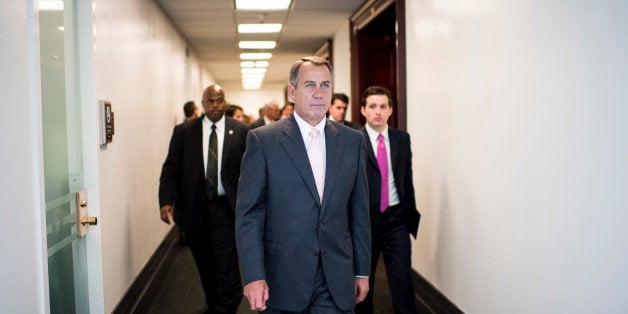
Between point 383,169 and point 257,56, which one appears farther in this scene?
point 257,56

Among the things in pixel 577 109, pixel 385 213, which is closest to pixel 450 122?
pixel 385 213

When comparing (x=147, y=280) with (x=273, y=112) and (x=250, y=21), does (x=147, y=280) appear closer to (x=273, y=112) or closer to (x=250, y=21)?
(x=273, y=112)

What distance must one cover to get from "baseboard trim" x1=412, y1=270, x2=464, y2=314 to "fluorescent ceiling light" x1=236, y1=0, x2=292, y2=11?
3.38 metres

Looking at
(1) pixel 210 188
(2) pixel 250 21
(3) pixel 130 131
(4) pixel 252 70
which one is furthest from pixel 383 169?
(4) pixel 252 70

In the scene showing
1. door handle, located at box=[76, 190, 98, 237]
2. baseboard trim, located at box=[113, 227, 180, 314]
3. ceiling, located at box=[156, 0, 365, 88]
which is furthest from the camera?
ceiling, located at box=[156, 0, 365, 88]

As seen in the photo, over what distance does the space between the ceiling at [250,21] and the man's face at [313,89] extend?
4.40 m

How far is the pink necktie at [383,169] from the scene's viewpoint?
3.37 metres

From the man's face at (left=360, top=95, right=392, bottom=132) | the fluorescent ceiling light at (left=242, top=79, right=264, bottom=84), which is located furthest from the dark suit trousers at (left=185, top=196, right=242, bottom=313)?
the fluorescent ceiling light at (left=242, top=79, right=264, bottom=84)

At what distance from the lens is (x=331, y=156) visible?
2100 mm

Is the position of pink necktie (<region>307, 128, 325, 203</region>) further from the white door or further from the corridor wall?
the white door

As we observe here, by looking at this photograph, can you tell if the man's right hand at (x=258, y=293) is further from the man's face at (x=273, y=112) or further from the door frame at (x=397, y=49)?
the man's face at (x=273, y=112)

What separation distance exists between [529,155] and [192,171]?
218 centimetres

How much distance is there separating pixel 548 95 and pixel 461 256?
4.81 feet

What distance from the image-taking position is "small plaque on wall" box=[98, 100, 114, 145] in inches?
137
